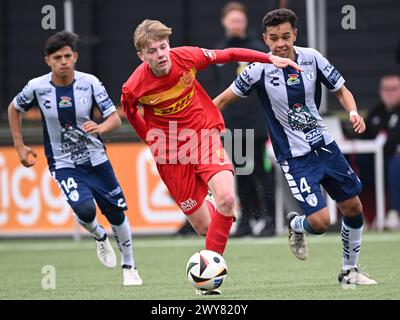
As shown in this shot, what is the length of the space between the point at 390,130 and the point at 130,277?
6.01 m

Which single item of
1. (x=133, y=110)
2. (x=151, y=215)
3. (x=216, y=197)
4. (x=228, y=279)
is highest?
(x=133, y=110)

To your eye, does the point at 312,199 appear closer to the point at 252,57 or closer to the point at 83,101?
the point at 252,57

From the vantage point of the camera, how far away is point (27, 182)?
14.6 metres

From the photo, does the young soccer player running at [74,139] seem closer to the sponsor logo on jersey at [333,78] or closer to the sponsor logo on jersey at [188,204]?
the sponsor logo on jersey at [188,204]

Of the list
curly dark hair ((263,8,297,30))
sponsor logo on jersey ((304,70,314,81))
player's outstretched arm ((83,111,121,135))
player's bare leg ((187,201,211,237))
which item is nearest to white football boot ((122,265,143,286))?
player's bare leg ((187,201,211,237))

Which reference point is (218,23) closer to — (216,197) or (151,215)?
(151,215)

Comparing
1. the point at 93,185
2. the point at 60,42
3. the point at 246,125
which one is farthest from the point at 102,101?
Answer: the point at 246,125

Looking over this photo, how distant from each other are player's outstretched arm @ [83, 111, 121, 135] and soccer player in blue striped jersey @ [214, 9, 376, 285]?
1347 millimetres

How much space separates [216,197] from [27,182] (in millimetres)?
6902

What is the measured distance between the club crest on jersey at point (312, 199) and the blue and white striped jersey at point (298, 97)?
1.05 feet

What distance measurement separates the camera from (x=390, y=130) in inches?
567

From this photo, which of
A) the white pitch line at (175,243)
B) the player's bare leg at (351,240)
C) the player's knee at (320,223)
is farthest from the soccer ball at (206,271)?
the white pitch line at (175,243)

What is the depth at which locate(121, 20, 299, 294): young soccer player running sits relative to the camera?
8.27 metres

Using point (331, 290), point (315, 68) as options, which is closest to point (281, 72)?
point (315, 68)
